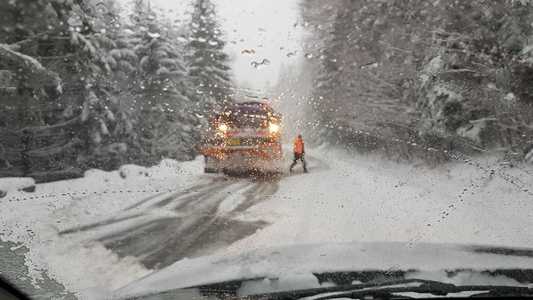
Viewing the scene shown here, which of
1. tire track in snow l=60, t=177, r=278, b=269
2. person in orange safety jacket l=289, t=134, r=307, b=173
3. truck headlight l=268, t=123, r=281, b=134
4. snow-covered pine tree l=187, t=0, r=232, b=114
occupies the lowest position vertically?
tire track in snow l=60, t=177, r=278, b=269

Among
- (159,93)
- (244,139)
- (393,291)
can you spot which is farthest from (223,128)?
(393,291)

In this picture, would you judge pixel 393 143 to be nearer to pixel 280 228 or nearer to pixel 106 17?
pixel 280 228

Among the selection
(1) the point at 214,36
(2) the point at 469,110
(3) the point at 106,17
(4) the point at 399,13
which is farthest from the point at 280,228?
(2) the point at 469,110

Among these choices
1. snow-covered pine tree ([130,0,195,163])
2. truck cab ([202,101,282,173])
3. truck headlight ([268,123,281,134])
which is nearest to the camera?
snow-covered pine tree ([130,0,195,163])

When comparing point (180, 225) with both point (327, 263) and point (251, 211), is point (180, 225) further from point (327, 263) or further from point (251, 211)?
point (327, 263)

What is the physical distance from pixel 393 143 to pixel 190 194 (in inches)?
127

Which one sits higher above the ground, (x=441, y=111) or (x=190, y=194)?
(x=441, y=111)

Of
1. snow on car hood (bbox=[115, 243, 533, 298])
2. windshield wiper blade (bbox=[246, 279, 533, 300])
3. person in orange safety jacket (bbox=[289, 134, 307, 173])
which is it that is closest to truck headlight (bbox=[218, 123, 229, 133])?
person in orange safety jacket (bbox=[289, 134, 307, 173])

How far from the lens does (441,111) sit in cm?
604

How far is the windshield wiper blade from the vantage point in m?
2.55

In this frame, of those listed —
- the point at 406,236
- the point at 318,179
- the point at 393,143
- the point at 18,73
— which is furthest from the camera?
the point at 393,143

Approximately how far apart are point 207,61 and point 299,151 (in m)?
2.20

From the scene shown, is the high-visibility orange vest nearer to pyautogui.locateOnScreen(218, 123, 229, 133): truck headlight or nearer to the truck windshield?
the truck windshield

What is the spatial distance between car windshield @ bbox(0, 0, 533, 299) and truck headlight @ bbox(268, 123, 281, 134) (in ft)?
0.24
